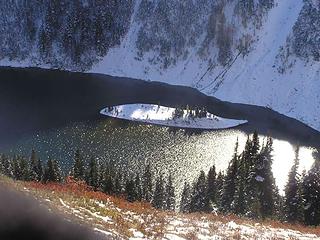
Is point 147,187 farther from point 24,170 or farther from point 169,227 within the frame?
point 169,227

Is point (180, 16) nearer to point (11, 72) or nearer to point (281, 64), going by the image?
point (281, 64)

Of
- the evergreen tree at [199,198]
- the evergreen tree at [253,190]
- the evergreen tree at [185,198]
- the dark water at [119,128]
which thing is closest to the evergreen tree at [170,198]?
the evergreen tree at [185,198]

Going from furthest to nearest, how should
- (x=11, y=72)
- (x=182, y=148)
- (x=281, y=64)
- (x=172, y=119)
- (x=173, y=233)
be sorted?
(x=11, y=72), (x=281, y=64), (x=172, y=119), (x=182, y=148), (x=173, y=233)

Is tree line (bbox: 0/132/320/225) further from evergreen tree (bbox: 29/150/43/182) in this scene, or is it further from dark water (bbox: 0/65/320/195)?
dark water (bbox: 0/65/320/195)

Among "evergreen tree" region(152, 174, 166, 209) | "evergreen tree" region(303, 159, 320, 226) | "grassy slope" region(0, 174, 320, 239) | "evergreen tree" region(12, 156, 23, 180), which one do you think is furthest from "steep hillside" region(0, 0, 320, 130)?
"grassy slope" region(0, 174, 320, 239)

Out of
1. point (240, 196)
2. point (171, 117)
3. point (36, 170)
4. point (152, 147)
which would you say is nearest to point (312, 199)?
point (240, 196)

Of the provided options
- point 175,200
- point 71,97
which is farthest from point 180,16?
point 175,200
